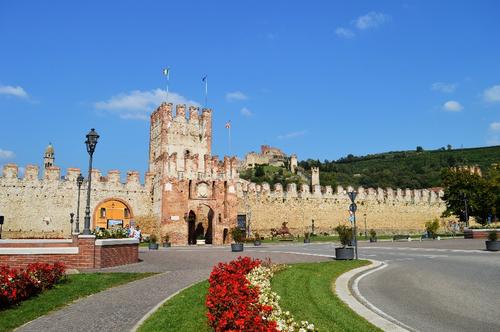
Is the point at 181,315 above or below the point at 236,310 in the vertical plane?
below

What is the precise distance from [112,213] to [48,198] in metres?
5.59

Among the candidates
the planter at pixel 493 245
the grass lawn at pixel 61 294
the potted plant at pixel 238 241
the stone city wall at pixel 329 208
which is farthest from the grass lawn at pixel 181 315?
the stone city wall at pixel 329 208

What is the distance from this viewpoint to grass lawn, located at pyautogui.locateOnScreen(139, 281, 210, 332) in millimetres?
7582

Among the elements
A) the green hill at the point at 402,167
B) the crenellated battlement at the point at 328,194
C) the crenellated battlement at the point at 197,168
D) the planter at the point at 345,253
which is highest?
the green hill at the point at 402,167

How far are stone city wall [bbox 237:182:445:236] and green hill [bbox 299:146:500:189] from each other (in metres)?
37.1

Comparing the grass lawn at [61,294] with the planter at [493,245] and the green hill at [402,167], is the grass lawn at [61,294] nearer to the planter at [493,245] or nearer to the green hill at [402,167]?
→ the planter at [493,245]

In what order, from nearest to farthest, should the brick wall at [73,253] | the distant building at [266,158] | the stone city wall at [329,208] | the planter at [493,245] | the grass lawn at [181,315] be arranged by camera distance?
the grass lawn at [181,315], the brick wall at [73,253], the planter at [493,245], the stone city wall at [329,208], the distant building at [266,158]

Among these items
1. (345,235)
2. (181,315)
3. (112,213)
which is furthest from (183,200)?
(181,315)

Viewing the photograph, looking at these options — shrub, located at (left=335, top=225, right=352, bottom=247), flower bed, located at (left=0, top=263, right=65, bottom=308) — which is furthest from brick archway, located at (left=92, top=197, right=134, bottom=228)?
flower bed, located at (left=0, top=263, right=65, bottom=308)

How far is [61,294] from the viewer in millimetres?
11062

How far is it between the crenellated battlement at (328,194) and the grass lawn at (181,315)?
112 ft

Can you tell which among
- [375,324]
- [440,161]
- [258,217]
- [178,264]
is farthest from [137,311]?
[440,161]

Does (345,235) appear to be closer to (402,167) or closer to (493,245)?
(493,245)

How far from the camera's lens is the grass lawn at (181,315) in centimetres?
758
